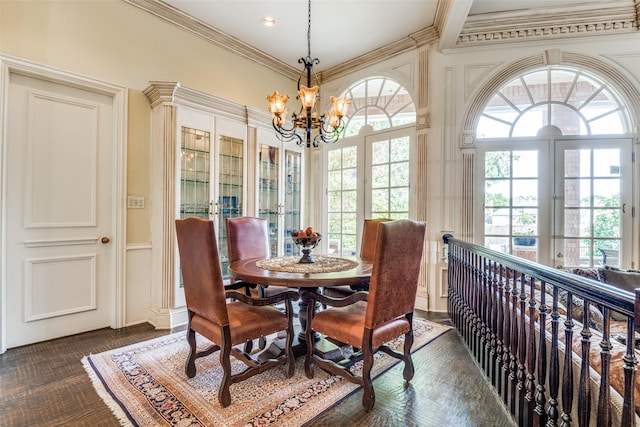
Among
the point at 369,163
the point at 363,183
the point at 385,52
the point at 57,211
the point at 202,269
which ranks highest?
the point at 385,52

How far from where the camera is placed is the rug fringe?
65.1 inches

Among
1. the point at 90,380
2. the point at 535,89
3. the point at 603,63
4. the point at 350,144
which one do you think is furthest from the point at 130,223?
the point at 603,63

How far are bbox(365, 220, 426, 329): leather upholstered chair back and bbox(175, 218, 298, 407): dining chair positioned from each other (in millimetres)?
569

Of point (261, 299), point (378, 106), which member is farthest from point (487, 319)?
point (378, 106)

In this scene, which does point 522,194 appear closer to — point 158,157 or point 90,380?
point 158,157

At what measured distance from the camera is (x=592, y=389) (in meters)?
1.15

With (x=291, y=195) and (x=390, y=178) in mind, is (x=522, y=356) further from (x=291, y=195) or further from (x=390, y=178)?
(x=291, y=195)

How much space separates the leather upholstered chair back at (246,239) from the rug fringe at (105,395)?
1193mm

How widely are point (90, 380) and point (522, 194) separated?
13.5ft

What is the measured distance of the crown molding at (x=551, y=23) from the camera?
310 centimetres

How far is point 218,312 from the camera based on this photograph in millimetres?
1785

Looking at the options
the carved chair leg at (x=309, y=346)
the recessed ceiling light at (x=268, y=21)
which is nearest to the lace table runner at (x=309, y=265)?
the carved chair leg at (x=309, y=346)

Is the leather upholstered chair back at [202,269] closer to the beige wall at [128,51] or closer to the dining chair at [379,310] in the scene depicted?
the dining chair at [379,310]

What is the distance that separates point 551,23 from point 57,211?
16.5ft
